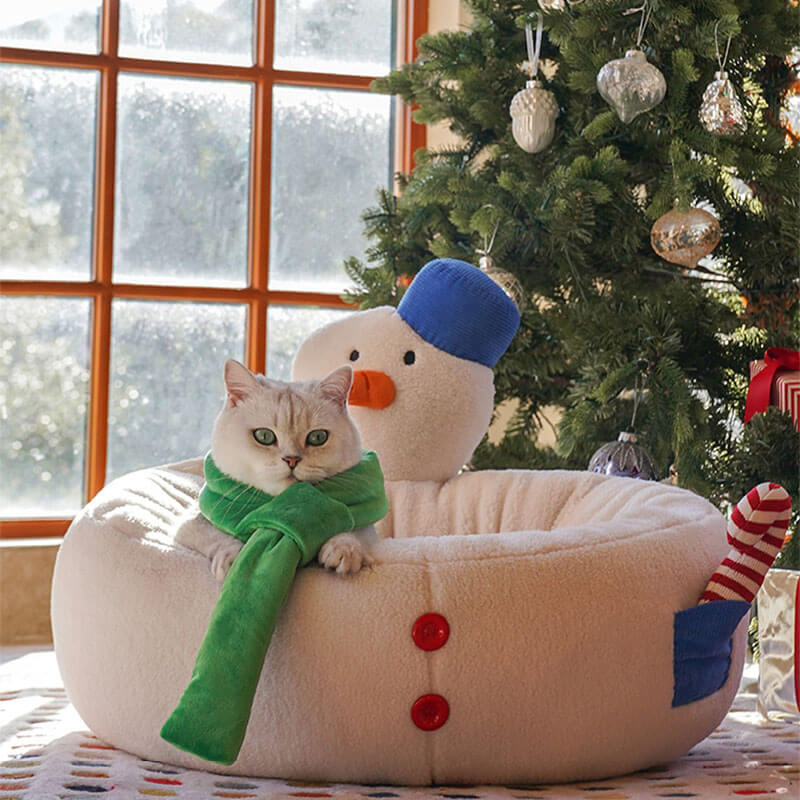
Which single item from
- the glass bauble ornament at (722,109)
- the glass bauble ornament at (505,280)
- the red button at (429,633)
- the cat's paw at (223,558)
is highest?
the glass bauble ornament at (722,109)

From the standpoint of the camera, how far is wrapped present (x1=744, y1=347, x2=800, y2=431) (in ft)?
5.56

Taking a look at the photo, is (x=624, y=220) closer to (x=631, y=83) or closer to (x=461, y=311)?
(x=631, y=83)

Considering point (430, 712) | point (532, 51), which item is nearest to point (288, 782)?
point (430, 712)

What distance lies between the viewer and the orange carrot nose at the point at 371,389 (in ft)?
5.33

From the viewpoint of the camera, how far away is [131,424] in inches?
104

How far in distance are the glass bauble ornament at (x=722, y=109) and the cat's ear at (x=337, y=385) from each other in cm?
77

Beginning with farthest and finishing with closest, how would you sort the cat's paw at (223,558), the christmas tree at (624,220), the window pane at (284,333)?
1. the window pane at (284,333)
2. the christmas tree at (624,220)
3. the cat's paw at (223,558)

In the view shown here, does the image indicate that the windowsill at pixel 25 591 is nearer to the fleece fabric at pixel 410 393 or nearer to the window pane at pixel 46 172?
the window pane at pixel 46 172

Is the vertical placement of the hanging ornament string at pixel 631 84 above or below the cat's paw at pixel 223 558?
above

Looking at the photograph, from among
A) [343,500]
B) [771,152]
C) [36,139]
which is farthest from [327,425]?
[36,139]

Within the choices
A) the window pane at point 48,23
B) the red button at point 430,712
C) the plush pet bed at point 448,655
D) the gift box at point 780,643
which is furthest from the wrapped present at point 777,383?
the window pane at point 48,23

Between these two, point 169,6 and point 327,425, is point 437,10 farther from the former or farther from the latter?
point 327,425

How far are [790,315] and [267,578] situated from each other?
1.23 metres

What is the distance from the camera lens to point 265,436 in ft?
3.96
